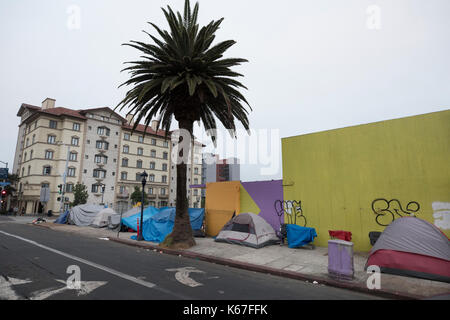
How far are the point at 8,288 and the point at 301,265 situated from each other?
8542 mm

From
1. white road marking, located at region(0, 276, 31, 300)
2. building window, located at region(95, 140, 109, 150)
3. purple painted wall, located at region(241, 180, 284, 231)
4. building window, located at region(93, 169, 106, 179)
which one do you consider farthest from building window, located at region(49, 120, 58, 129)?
white road marking, located at region(0, 276, 31, 300)

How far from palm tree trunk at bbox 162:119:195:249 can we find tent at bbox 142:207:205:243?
2.55m

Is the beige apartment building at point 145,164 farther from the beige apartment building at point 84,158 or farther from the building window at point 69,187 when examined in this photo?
the building window at point 69,187

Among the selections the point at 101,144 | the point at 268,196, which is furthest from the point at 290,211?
the point at 101,144

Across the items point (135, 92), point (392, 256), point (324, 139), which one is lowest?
point (392, 256)

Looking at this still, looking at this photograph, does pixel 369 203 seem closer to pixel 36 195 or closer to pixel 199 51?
pixel 199 51

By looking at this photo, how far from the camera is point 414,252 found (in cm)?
741

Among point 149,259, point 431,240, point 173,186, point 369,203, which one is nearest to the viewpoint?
point 431,240

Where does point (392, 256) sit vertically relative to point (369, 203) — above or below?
below

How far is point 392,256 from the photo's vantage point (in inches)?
299

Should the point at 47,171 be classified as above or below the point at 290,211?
above

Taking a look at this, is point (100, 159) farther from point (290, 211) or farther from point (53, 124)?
point (290, 211)

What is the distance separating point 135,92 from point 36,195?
142ft
